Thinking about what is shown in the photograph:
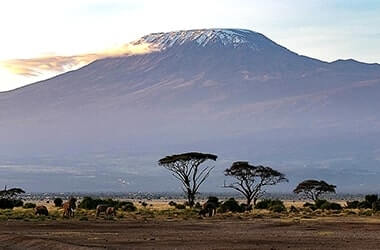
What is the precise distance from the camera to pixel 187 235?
42.5m

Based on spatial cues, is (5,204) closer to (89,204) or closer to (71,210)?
(89,204)

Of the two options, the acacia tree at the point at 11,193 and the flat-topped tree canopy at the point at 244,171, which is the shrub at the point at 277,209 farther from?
the acacia tree at the point at 11,193

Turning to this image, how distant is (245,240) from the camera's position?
127 feet

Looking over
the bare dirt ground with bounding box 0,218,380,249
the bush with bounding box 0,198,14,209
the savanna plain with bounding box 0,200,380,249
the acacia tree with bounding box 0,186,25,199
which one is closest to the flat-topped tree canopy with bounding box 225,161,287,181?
the acacia tree with bounding box 0,186,25,199

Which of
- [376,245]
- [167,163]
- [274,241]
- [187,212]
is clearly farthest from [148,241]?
[167,163]

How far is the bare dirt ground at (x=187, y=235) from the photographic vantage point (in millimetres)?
35969

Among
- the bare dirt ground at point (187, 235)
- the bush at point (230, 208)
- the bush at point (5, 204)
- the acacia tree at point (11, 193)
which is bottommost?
the bare dirt ground at point (187, 235)

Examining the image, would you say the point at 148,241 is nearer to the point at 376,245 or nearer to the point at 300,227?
the point at 376,245

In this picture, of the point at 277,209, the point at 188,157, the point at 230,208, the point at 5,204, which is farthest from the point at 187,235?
the point at 188,157

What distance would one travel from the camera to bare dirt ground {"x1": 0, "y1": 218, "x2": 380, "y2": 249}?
118ft

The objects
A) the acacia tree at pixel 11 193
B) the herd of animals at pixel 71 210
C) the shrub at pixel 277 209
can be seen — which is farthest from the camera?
the acacia tree at pixel 11 193

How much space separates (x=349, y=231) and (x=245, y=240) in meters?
8.93

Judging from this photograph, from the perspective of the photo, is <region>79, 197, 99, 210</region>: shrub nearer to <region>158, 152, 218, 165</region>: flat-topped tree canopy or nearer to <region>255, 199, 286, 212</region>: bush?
<region>158, 152, 218, 165</region>: flat-topped tree canopy

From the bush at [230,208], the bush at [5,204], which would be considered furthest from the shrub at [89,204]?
the bush at [230,208]
